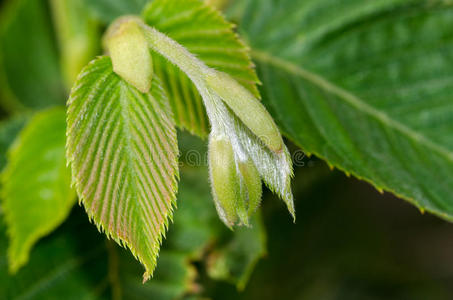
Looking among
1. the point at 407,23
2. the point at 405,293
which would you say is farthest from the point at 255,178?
the point at 405,293

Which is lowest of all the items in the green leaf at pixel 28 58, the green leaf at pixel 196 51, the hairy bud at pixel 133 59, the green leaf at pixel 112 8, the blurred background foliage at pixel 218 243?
the blurred background foliage at pixel 218 243

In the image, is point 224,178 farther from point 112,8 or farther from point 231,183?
point 112,8

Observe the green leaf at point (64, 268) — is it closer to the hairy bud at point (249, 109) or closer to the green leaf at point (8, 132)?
the green leaf at point (8, 132)

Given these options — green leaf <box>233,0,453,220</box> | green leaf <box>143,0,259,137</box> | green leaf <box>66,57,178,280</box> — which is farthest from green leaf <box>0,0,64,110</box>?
green leaf <box>66,57,178,280</box>

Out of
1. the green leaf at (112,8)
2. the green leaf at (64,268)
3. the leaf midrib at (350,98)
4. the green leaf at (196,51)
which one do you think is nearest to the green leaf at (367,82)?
the leaf midrib at (350,98)

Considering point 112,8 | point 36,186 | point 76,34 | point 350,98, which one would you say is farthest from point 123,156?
point 76,34

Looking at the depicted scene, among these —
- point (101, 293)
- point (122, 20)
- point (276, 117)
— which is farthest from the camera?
point (101, 293)

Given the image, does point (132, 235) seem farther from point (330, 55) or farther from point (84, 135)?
point (330, 55)
